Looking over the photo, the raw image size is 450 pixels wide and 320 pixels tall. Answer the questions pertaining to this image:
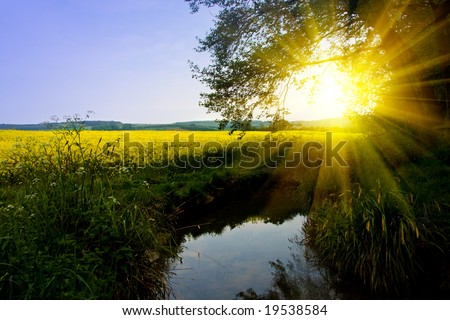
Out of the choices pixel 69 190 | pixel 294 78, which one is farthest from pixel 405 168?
pixel 69 190

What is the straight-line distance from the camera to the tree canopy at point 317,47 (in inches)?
459

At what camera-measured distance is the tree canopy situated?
1166 cm

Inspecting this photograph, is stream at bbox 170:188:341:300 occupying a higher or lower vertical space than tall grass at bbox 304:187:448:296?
lower

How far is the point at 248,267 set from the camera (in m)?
8.24

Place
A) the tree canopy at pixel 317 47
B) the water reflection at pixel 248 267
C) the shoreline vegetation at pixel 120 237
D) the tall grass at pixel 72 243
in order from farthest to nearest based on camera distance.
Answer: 1. the tree canopy at pixel 317 47
2. the water reflection at pixel 248 267
3. the shoreline vegetation at pixel 120 237
4. the tall grass at pixel 72 243

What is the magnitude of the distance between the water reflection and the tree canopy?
4813mm

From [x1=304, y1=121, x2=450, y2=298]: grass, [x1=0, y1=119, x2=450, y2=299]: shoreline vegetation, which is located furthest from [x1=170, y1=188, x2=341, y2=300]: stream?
[x1=304, y1=121, x2=450, y2=298]: grass

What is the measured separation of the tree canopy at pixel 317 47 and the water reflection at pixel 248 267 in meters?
4.81

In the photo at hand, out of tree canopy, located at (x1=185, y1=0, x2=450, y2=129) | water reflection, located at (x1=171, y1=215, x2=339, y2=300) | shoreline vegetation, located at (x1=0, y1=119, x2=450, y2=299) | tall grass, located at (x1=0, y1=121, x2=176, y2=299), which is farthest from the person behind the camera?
tree canopy, located at (x1=185, y1=0, x2=450, y2=129)

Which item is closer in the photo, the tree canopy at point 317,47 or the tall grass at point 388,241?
the tall grass at point 388,241

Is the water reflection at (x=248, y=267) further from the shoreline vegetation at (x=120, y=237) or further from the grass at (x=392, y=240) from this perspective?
the grass at (x=392, y=240)

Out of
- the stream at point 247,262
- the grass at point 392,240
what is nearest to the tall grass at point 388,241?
the grass at point 392,240

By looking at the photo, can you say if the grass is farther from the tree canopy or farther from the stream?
the tree canopy

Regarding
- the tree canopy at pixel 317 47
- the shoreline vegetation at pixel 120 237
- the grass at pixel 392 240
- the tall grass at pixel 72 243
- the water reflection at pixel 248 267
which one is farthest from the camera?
the tree canopy at pixel 317 47
